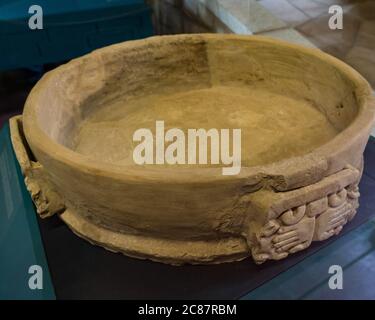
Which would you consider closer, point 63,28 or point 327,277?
point 327,277

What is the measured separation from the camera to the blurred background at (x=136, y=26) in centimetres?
221

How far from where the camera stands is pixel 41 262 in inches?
49.5

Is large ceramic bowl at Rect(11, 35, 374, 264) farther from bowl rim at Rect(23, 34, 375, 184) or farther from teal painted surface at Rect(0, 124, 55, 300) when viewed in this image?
teal painted surface at Rect(0, 124, 55, 300)

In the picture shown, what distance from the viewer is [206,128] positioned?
5.18 feet

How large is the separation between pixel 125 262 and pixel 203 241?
0.21m

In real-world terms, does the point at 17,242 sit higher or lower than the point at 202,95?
lower

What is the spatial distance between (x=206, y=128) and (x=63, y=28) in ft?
3.47

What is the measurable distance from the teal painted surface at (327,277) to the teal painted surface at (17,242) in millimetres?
543

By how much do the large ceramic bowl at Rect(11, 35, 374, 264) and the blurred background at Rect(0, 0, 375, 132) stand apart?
542 millimetres

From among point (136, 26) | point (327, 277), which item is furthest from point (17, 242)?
point (136, 26)

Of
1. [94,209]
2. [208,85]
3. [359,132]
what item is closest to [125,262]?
[94,209]

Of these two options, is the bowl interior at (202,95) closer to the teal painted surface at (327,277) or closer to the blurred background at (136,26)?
the teal painted surface at (327,277)

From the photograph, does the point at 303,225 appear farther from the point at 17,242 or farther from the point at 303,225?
the point at 17,242

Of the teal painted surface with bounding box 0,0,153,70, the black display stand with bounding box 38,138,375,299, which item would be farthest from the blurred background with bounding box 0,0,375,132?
the black display stand with bounding box 38,138,375,299
